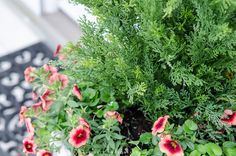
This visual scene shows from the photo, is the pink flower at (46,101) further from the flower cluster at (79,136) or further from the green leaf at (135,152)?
the green leaf at (135,152)

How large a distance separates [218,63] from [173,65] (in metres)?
0.10

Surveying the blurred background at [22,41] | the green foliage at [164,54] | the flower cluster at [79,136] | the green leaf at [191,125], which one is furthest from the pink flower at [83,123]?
the blurred background at [22,41]

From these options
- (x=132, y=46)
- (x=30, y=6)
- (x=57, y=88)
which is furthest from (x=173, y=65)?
(x=30, y=6)

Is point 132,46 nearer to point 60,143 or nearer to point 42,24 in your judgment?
point 60,143

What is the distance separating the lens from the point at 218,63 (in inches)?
37.0

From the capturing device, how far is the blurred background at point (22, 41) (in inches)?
63.7

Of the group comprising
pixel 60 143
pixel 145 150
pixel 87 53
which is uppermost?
pixel 87 53

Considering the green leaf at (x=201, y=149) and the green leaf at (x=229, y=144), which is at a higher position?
the green leaf at (x=201, y=149)

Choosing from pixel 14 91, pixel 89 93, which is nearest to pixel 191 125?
pixel 89 93

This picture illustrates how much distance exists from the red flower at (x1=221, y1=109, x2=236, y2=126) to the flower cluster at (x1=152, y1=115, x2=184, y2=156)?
12 centimetres

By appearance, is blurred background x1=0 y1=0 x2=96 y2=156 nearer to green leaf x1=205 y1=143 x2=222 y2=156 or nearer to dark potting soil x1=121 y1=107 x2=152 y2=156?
dark potting soil x1=121 y1=107 x2=152 y2=156

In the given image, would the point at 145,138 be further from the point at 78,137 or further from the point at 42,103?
the point at 42,103

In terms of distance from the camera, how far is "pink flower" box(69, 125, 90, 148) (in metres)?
0.99

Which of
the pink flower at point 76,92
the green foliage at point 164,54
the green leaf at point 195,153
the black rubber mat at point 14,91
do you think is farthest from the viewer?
the black rubber mat at point 14,91
